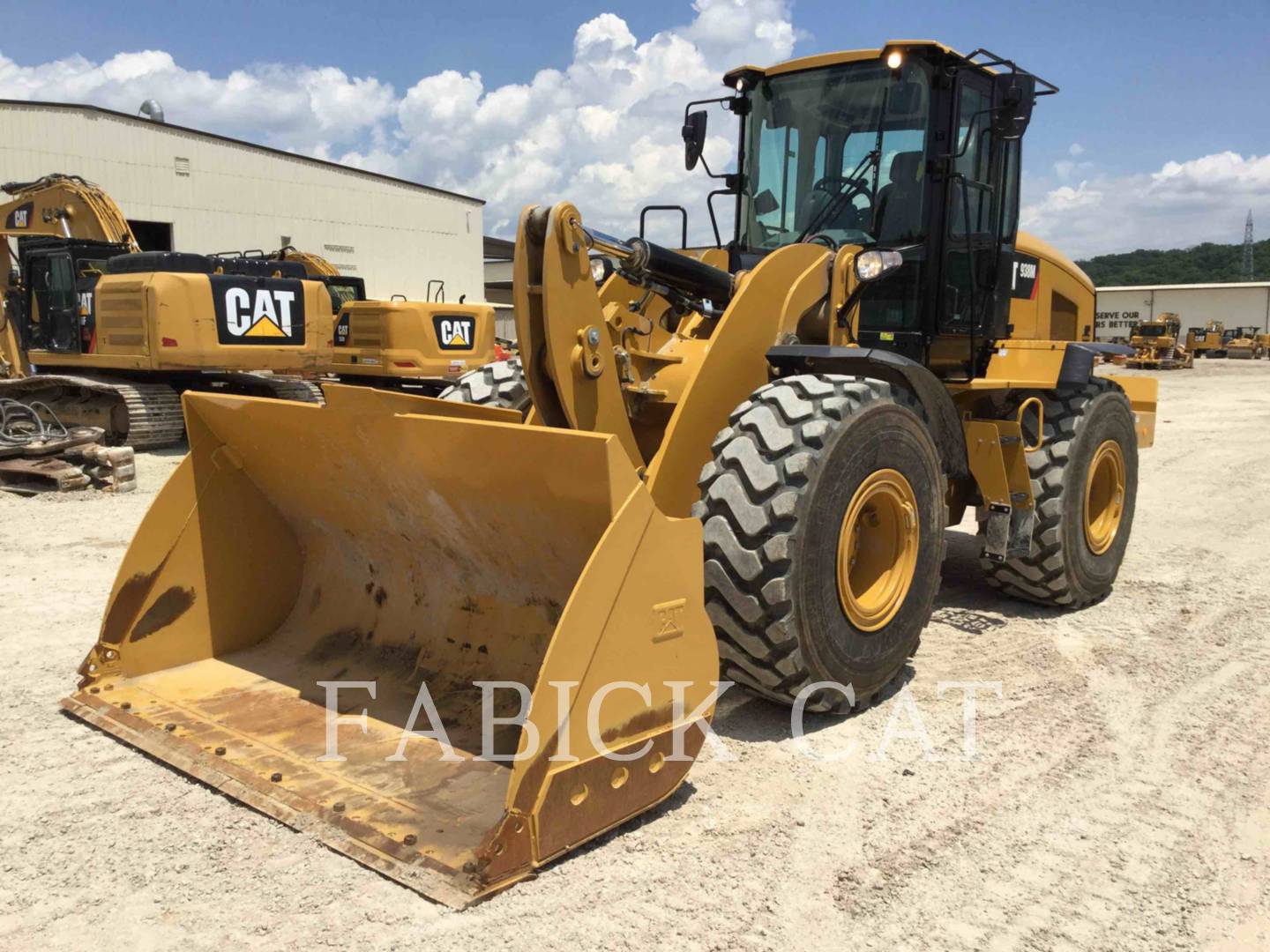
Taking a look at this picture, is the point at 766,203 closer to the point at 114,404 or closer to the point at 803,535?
the point at 803,535

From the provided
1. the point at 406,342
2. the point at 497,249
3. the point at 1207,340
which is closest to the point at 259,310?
the point at 406,342

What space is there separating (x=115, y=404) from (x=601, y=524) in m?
10.0

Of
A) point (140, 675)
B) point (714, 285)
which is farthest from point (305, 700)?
point (714, 285)

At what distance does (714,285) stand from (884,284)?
1.08m

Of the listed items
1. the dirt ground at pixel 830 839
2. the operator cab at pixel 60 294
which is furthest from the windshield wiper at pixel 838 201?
the operator cab at pixel 60 294

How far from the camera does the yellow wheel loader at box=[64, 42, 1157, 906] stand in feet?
9.89

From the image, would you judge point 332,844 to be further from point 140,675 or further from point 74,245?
point 74,245

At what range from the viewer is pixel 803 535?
361 cm

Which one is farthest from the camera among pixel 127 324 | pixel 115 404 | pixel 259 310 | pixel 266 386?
pixel 266 386

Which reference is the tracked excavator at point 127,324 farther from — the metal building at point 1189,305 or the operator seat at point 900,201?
the metal building at point 1189,305

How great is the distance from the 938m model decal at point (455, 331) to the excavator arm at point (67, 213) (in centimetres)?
382

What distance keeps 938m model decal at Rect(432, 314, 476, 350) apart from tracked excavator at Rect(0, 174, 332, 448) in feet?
5.62

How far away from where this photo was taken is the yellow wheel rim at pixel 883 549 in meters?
4.05

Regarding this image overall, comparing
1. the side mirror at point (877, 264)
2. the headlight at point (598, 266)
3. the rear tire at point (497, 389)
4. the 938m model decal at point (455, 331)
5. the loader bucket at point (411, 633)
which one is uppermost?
the side mirror at point (877, 264)
